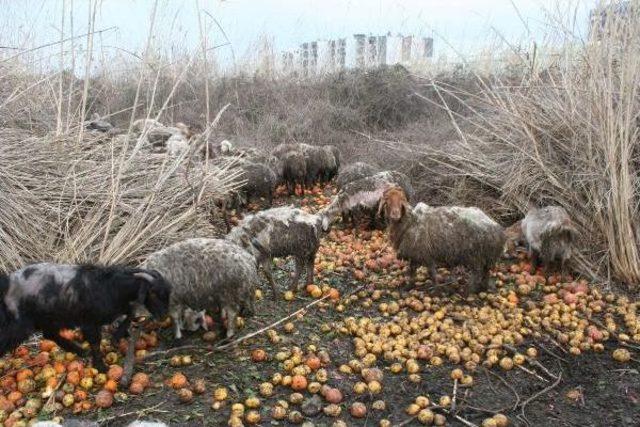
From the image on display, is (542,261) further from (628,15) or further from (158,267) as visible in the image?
(158,267)

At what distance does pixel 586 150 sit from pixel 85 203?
4844 mm

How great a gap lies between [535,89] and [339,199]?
104 inches

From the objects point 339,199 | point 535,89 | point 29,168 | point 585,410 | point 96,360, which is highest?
point 535,89

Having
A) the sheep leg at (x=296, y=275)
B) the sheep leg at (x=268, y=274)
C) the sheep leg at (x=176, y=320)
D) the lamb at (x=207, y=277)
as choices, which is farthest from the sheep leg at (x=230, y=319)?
the sheep leg at (x=296, y=275)

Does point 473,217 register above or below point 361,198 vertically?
above

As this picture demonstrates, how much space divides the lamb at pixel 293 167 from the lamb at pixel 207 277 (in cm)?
478

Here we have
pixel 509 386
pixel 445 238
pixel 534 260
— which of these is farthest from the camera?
pixel 534 260

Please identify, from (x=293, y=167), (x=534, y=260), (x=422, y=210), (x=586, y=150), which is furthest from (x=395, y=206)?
(x=293, y=167)

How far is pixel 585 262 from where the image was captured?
5.41 m

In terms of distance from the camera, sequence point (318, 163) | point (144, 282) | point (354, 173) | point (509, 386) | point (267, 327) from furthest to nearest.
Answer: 1. point (318, 163)
2. point (354, 173)
3. point (267, 327)
4. point (509, 386)
5. point (144, 282)

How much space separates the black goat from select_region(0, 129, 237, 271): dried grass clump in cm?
107

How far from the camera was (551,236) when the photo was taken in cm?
515

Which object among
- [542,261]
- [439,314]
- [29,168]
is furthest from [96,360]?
[542,261]

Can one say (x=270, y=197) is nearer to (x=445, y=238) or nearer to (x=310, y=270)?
(x=310, y=270)
